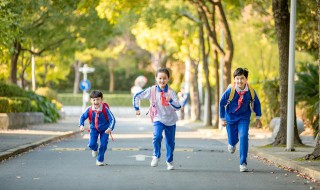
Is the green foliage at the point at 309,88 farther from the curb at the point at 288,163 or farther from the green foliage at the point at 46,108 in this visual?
the green foliage at the point at 46,108

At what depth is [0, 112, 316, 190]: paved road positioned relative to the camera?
470 inches

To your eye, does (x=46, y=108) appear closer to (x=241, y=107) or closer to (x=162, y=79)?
(x=162, y=79)

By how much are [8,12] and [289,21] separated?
701cm

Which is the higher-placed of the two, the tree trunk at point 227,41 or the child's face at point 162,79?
the tree trunk at point 227,41

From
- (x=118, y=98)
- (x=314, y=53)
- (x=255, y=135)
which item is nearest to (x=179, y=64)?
(x=118, y=98)

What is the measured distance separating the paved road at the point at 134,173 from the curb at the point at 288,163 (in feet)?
0.74

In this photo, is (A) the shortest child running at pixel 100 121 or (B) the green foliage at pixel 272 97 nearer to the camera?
(A) the shortest child running at pixel 100 121

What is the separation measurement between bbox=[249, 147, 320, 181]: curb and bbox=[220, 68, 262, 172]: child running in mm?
962

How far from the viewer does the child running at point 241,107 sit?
570 inches

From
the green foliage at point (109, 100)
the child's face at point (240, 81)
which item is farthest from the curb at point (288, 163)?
the green foliage at point (109, 100)

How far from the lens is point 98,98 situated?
15.3 meters

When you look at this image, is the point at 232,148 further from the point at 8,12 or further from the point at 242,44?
the point at 242,44

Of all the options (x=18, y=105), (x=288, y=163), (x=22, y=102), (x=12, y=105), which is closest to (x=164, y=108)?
(x=288, y=163)

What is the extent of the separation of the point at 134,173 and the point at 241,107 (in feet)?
7.48
